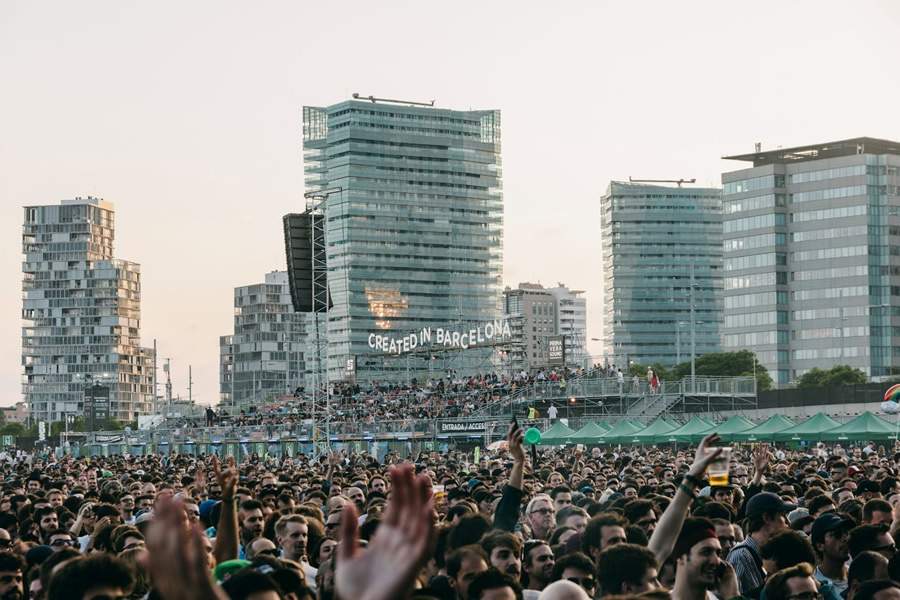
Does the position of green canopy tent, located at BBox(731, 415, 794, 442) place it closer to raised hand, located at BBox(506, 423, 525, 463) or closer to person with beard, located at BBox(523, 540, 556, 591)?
raised hand, located at BBox(506, 423, 525, 463)

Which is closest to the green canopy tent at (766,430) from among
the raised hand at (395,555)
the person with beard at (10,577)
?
the person with beard at (10,577)

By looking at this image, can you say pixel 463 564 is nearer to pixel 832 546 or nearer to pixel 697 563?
pixel 697 563

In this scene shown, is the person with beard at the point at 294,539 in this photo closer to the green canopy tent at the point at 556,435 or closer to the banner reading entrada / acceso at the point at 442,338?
the green canopy tent at the point at 556,435

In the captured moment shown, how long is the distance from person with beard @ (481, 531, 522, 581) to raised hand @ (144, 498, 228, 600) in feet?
18.4

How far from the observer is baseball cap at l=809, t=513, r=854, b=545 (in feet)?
31.5

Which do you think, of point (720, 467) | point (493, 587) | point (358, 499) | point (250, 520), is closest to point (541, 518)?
point (720, 467)

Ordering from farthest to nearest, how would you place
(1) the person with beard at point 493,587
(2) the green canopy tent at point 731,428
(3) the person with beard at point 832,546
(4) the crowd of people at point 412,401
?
(4) the crowd of people at point 412,401
(2) the green canopy tent at point 731,428
(3) the person with beard at point 832,546
(1) the person with beard at point 493,587

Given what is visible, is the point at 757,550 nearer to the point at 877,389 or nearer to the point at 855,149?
the point at 877,389

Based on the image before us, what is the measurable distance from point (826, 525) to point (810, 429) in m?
31.4

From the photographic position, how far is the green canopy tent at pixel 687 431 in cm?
4478

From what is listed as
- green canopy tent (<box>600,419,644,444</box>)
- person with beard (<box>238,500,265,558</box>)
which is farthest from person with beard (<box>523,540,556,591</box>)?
Result: green canopy tent (<box>600,419,644,444</box>)

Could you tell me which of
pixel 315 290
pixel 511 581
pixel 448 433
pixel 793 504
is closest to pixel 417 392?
pixel 448 433

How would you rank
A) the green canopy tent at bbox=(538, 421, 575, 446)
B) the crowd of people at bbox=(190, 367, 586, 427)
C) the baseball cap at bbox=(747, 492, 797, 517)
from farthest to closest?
the crowd of people at bbox=(190, 367, 586, 427) < the green canopy tent at bbox=(538, 421, 575, 446) < the baseball cap at bbox=(747, 492, 797, 517)

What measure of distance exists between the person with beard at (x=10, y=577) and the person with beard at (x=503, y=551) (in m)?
2.84
